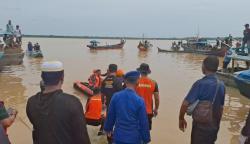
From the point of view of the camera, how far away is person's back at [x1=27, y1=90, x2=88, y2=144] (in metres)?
3.11

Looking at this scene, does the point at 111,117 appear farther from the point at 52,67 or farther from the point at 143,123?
the point at 52,67

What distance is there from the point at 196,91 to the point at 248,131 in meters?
0.92

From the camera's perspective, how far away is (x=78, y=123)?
312 centimetres

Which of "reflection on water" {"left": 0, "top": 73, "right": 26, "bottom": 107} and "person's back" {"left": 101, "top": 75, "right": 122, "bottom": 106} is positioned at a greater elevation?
"person's back" {"left": 101, "top": 75, "right": 122, "bottom": 106}

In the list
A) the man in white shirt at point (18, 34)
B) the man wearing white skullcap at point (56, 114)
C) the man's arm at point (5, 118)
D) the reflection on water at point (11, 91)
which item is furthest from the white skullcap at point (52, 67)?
the man in white shirt at point (18, 34)

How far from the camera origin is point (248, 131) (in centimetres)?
394

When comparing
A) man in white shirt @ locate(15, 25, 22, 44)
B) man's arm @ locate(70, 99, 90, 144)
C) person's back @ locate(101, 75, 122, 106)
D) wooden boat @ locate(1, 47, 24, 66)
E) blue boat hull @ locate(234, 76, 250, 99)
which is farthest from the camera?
man in white shirt @ locate(15, 25, 22, 44)

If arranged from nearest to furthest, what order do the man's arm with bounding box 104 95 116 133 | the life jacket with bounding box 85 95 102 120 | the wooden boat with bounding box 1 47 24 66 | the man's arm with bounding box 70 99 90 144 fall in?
the man's arm with bounding box 70 99 90 144 < the man's arm with bounding box 104 95 116 133 < the life jacket with bounding box 85 95 102 120 < the wooden boat with bounding box 1 47 24 66

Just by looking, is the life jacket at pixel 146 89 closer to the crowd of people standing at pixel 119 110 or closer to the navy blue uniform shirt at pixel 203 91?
the crowd of people standing at pixel 119 110

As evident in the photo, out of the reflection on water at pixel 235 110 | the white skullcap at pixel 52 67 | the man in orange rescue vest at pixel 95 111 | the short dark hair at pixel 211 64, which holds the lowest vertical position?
the reflection on water at pixel 235 110

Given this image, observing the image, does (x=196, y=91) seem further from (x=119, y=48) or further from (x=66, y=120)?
(x=119, y=48)

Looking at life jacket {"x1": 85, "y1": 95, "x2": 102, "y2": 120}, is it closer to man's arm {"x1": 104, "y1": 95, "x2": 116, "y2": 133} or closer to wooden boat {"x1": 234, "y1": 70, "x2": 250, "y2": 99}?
man's arm {"x1": 104, "y1": 95, "x2": 116, "y2": 133}

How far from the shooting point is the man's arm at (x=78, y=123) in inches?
122


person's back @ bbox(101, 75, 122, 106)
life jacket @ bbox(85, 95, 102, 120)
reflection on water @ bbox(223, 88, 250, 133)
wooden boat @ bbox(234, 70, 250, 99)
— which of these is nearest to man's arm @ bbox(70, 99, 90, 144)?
person's back @ bbox(101, 75, 122, 106)
